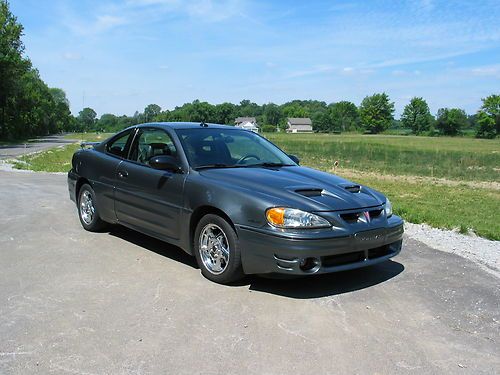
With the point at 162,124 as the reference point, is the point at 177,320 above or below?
below

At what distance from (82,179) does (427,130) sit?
152 meters

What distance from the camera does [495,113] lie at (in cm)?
12650

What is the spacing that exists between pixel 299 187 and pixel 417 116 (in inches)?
6355

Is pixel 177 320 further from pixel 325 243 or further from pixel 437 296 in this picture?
pixel 437 296

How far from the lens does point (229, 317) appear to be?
4.08 m

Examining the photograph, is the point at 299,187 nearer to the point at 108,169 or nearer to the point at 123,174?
the point at 123,174

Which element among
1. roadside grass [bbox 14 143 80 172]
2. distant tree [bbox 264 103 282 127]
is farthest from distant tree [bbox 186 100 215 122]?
roadside grass [bbox 14 143 80 172]

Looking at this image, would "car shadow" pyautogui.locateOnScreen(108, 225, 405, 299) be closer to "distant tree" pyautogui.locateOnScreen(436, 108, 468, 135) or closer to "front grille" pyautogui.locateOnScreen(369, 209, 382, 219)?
"front grille" pyautogui.locateOnScreen(369, 209, 382, 219)

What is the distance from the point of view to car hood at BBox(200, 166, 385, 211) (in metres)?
4.59

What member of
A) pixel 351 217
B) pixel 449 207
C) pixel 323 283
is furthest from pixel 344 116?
pixel 351 217

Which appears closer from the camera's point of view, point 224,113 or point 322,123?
point 224,113

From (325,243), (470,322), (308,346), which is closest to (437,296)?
(470,322)

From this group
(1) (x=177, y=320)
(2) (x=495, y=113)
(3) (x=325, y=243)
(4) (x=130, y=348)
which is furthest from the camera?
(2) (x=495, y=113)

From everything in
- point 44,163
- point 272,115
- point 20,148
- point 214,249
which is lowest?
point 20,148
